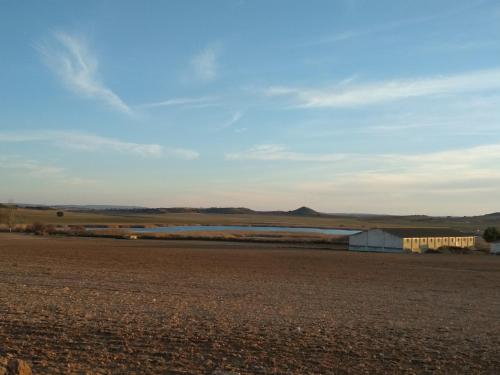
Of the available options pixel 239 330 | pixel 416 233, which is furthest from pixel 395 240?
pixel 239 330

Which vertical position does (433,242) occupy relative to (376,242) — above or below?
above

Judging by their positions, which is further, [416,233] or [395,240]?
[416,233]

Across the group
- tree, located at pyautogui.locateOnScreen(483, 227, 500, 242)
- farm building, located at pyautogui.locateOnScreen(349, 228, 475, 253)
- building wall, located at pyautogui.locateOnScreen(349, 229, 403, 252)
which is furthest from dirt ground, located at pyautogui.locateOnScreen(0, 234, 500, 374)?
tree, located at pyautogui.locateOnScreen(483, 227, 500, 242)

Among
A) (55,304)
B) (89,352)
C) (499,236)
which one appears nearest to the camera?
(89,352)

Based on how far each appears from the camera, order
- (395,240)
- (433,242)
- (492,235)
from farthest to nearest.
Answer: (492,235), (433,242), (395,240)

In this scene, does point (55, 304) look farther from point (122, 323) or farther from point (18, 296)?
point (122, 323)

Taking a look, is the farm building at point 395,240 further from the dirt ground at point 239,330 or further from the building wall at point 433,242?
the dirt ground at point 239,330

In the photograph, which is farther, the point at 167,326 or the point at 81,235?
the point at 81,235

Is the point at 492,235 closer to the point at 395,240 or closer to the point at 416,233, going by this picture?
the point at 416,233

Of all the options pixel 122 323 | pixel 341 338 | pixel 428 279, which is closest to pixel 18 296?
pixel 122 323

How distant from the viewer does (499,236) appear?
9412 cm

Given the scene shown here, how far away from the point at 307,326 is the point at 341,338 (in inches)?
58.5

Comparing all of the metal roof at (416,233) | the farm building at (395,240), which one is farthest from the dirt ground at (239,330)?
the metal roof at (416,233)

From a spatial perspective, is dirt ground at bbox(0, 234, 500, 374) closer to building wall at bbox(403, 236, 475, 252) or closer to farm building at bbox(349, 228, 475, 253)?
farm building at bbox(349, 228, 475, 253)
